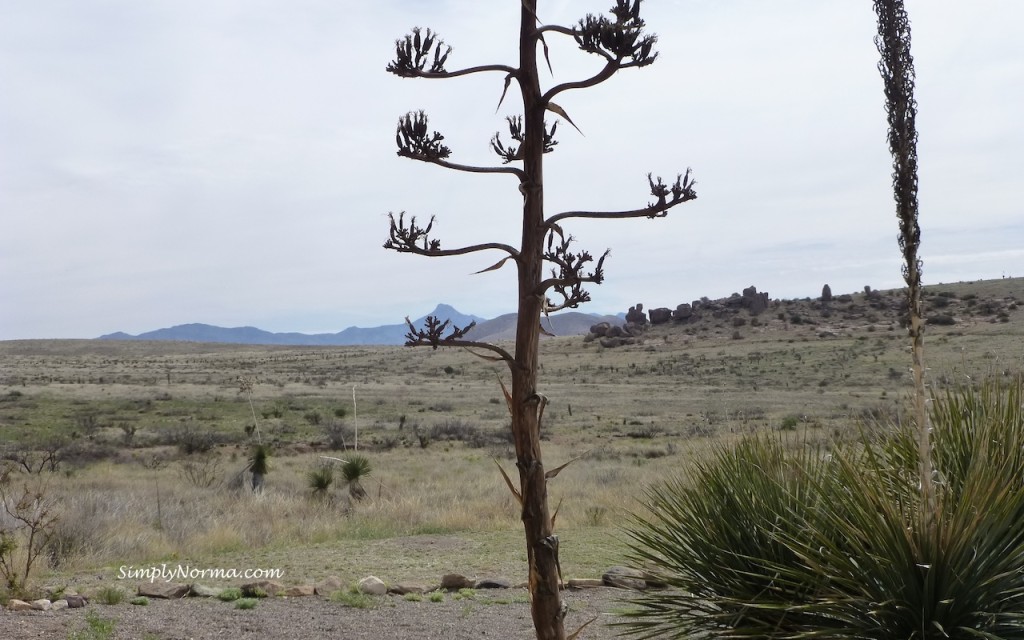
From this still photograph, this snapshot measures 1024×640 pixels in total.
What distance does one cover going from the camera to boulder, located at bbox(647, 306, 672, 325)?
92.9 m

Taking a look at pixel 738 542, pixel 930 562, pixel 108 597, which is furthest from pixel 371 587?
pixel 930 562

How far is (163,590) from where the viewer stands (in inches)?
343

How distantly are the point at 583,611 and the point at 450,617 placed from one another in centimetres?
129

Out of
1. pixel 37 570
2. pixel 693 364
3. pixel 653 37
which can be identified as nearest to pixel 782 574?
pixel 653 37

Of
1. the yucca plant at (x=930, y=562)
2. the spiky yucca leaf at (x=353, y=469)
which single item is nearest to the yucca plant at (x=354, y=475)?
the spiky yucca leaf at (x=353, y=469)

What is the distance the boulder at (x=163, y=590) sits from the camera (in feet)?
28.4

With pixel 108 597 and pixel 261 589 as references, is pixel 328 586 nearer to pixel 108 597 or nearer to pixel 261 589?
pixel 261 589

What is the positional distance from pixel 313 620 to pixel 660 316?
87733mm

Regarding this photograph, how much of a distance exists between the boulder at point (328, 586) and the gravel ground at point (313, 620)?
0.18m

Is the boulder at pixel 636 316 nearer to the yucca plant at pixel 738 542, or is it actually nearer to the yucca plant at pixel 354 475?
the yucca plant at pixel 354 475

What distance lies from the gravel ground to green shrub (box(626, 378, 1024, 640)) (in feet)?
8.34

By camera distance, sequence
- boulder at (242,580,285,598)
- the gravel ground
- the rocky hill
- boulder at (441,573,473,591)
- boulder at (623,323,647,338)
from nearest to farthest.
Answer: the gravel ground, boulder at (242,580,285,598), boulder at (441,573,473,591), the rocky hill, boulder at (623,323,647,338)

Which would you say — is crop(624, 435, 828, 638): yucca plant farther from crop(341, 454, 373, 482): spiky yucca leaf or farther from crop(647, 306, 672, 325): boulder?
crop(647, 306, 672, 325): boulder

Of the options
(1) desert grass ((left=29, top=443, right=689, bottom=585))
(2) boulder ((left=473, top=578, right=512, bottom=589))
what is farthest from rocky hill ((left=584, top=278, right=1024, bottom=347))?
(2) boulder ((left=473, top=578, right=512, bottom=589))
